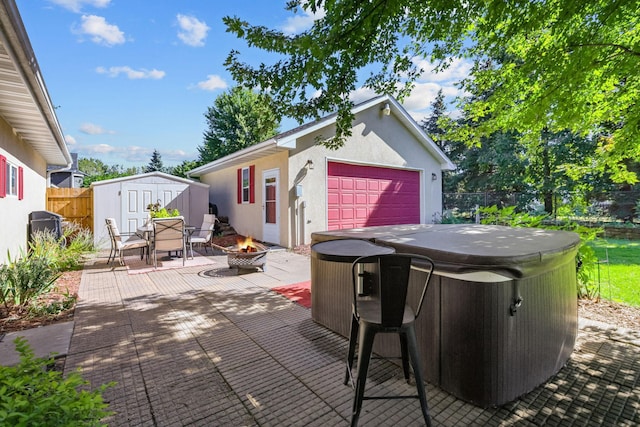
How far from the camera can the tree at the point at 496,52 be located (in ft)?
10.5

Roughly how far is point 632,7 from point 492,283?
3119mm

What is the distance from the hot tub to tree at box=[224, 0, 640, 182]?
7.34ft

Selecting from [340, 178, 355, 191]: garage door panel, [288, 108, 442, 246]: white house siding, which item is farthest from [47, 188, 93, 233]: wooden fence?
[340, 178, 355, 191]: garage door panel

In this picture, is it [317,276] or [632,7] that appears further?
[317,276]

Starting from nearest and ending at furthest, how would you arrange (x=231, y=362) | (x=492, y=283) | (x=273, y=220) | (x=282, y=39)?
(x=492, y=283) < (x=231, y=362) < (x=282, y=39) < (x=273, y=220)

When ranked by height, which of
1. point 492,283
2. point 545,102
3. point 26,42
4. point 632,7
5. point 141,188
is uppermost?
point 632,7

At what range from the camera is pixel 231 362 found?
9.11ft

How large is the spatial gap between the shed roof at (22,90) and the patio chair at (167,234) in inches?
101

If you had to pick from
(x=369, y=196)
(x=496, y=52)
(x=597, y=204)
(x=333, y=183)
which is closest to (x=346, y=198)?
(x=333, y=183)

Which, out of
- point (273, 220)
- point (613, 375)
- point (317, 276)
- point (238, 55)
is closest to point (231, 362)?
point (317, 276)

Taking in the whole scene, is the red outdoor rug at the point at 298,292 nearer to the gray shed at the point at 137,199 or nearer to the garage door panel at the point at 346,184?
the garage door panel at the point at 346,184

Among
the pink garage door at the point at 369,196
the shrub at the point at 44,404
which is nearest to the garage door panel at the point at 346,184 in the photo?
the pink garage door at the point at 369,196

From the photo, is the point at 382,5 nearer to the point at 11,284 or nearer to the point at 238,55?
the point at 238,55

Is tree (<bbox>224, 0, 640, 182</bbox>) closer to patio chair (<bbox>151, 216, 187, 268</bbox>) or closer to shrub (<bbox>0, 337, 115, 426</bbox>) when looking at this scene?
shrub (<bbox>0, 337, 115, 426</bbox>)
